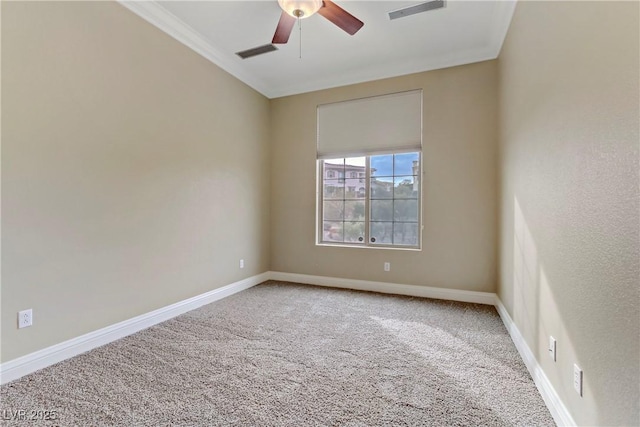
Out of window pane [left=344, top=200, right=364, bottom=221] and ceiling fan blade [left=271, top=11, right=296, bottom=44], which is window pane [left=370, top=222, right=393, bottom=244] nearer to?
window pane [left=344, top=200, right=364, bottom=221]

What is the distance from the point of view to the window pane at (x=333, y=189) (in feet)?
14.1

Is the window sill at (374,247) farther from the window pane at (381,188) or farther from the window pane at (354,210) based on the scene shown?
the window pane at (381,188)

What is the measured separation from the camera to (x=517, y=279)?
241cm

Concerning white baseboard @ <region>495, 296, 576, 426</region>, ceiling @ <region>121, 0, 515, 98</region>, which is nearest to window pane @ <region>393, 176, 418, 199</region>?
ceiling @ <region>121, 0, 515, 98</region>

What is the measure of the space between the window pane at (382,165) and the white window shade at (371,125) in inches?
4.7

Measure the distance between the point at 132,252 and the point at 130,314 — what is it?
558 millimetres

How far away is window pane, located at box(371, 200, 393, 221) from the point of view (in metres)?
3.97

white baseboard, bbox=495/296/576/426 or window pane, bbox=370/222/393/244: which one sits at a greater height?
window pane, bbox=370/222/393/244

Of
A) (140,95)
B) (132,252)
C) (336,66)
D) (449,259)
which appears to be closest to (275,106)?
(336,66)

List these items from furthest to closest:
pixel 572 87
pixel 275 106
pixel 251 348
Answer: pixel 275 106 → pixel 251 348 → pixel 572 87

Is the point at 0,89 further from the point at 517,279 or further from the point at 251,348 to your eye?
the point at 517,279

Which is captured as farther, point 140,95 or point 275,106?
point 275,106

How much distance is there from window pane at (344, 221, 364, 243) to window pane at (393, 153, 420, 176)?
907 millimetres

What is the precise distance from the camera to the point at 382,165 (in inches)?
158
